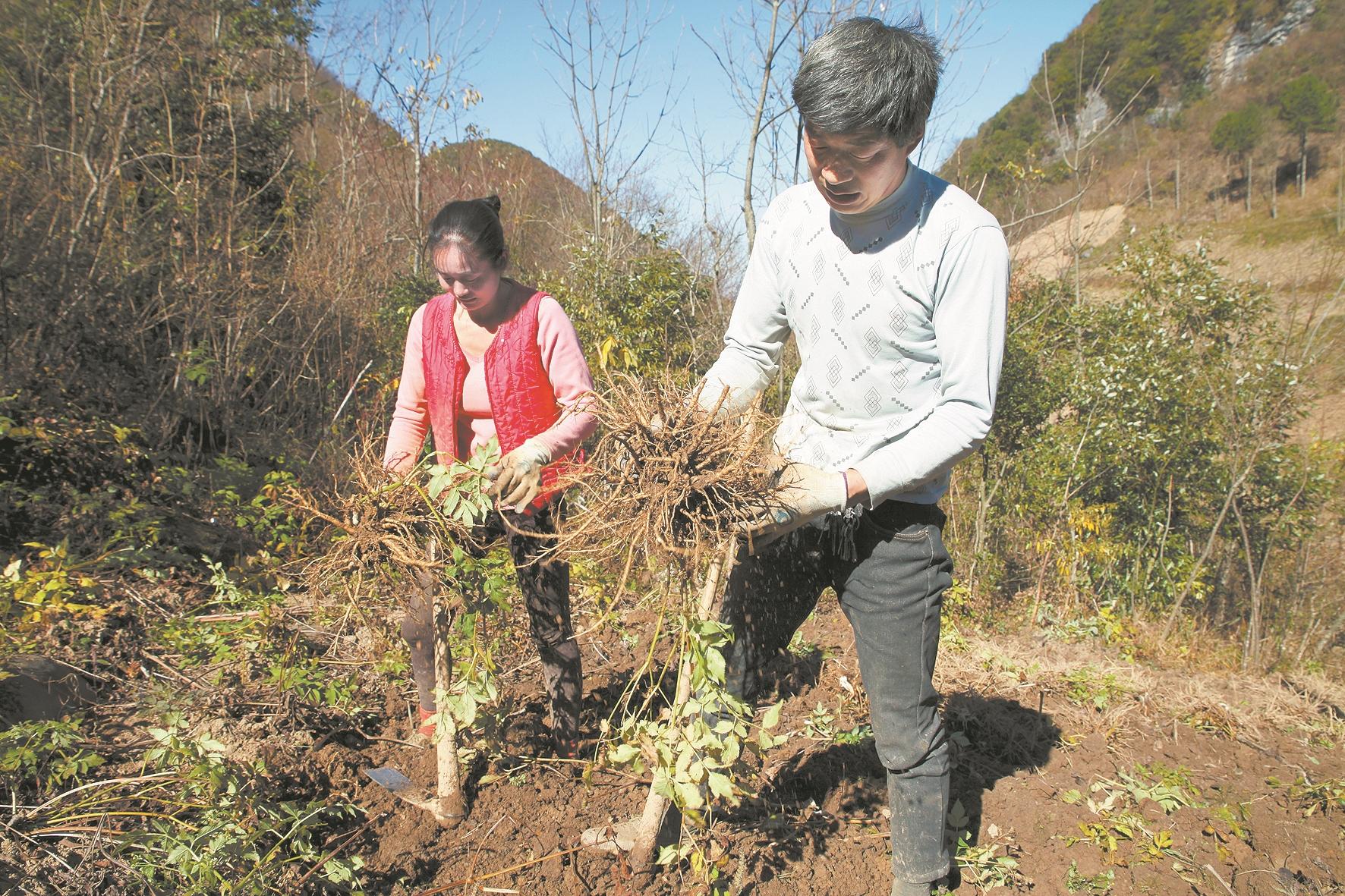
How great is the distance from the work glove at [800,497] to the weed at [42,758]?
6.24 feet

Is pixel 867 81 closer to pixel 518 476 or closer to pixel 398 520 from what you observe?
pixel 518 476

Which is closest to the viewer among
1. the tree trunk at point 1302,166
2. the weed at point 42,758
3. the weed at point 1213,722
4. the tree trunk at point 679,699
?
the tree trunk at point 679,699

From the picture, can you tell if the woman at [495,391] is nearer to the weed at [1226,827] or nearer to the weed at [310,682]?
the weed at [310,682]

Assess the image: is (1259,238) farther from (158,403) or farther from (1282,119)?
(1282,119)

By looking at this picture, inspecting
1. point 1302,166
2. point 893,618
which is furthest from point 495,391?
point 1302,166

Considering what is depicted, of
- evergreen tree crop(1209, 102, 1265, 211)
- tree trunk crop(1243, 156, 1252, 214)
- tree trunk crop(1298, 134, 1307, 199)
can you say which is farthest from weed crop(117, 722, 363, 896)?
tree trunk crop(1298, 134, 1307, 199)

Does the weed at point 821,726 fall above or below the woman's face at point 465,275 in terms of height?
below

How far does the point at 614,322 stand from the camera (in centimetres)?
548

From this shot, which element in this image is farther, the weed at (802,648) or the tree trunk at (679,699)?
the weed at (802,648)

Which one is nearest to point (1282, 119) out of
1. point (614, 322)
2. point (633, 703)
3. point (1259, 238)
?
point (1259, 238)

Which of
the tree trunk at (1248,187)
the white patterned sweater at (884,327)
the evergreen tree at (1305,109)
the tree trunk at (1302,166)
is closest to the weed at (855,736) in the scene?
the white patterned sweater at (884,327)

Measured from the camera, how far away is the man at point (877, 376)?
1416 millimetres

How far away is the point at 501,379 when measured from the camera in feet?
6.94

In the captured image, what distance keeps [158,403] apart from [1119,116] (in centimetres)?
632
